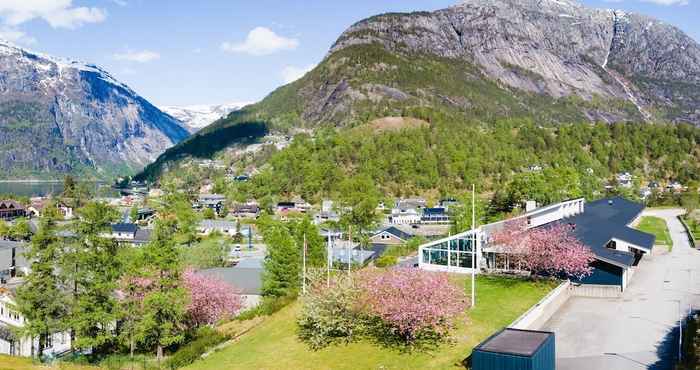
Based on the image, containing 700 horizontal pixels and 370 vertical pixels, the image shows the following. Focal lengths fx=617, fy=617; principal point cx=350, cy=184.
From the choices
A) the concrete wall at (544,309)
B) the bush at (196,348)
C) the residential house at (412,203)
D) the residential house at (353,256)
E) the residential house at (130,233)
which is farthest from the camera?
the residential house at (412,203)

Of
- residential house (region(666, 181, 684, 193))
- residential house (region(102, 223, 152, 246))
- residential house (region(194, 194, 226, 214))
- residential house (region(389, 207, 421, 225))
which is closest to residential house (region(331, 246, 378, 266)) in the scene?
residential house (region(389, 207, 421, 225))

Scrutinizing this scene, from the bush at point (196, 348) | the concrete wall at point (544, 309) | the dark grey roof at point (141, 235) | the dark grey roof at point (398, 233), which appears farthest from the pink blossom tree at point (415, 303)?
the dark grey roof at point (141, 235)

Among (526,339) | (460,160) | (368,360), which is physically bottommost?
(368,360)

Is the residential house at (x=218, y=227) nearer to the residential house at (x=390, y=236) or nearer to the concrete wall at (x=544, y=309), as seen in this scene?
the residential house at (x=390, y=236)

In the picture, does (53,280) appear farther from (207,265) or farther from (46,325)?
(207,265)

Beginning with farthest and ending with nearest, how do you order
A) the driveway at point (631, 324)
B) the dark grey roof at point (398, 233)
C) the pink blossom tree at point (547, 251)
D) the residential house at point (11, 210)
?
the residential house at point (11, 210) < the dark grey roof at point (398, 233) < the pink blossom tree at point (547, 251) < the driveway at point (631, 324)

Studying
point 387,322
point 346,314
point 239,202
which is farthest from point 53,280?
point 239,202
